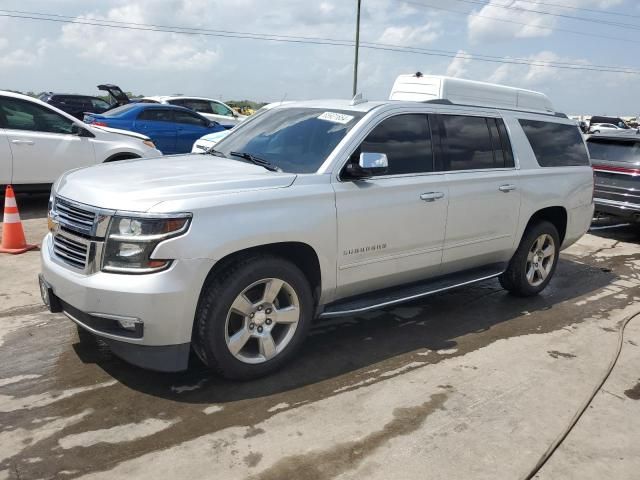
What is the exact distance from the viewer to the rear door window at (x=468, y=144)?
4.79m

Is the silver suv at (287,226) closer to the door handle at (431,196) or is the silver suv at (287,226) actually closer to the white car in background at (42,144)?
the door handle at (431,196)

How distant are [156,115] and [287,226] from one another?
10525mm

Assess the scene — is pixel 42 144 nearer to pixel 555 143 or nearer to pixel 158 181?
pixel 158 181

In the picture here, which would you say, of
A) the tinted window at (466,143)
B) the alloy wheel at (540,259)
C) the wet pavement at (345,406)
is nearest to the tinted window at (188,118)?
the wet pavement at (345,406)

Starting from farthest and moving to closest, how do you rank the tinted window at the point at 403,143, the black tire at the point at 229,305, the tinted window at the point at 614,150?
the tinted window at the point at 614,150 → the tinted window at the point at 403,143 → the black tire at the point at 229,305

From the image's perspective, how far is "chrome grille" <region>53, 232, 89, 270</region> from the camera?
11.1 feet

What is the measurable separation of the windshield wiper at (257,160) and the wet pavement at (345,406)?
4.64ft

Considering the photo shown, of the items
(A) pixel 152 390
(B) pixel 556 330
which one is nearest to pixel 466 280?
(B) pixel 556 330

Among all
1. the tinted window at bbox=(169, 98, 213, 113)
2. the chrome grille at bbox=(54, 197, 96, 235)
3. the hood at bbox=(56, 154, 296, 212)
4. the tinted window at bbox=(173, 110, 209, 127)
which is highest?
the tinted window at bbox=(169, 98, 213, 113)

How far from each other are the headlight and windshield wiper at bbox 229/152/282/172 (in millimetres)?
992

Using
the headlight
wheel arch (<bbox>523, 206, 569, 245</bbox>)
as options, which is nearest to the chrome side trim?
wheel arch (<bbox>523, 206, 569, 245</bbox>)

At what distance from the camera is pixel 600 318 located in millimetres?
5480

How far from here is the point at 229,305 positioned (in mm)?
3477

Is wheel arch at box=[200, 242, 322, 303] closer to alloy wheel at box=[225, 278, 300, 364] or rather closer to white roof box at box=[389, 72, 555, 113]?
alloy wheel at box=[225, 278, 300, 364]
